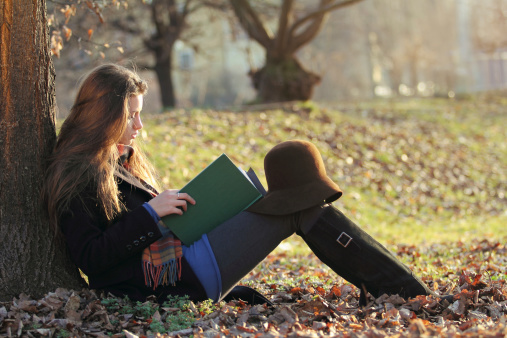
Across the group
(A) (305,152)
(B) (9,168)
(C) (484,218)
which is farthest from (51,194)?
(C) (484,218)

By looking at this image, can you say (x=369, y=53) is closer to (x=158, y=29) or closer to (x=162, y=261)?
(x=158, y=29)

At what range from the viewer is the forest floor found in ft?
9.78

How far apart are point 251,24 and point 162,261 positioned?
11.3 metres

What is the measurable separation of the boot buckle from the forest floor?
384mm

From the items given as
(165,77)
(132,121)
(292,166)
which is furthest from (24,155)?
(165,77)

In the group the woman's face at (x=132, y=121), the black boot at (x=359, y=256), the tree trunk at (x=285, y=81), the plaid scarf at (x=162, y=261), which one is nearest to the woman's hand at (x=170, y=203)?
the plaid scarf at (x=162, y=261)

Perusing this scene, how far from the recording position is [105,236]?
10.0ft

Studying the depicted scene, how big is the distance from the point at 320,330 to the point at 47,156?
183 cm

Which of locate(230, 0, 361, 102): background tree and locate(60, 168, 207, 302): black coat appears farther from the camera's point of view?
locate(230, 0, 361, 102): background tree

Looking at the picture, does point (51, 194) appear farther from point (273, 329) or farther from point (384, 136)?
point (384, 136)

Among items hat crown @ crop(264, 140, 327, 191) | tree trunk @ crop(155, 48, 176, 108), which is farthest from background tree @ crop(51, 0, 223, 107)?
hat crown @ crop(264, 140, 327, 191)

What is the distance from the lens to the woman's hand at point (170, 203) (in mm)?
3131

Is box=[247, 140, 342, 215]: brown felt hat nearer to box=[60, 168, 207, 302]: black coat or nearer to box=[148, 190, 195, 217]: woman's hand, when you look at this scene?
box=[148, 190, 195, 217]: woman's hand

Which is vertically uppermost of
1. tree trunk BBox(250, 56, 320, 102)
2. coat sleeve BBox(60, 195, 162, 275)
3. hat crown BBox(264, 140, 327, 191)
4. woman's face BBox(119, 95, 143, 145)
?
tree trunk BBox(250, 56, 320, 102)
